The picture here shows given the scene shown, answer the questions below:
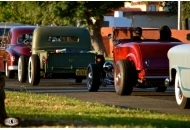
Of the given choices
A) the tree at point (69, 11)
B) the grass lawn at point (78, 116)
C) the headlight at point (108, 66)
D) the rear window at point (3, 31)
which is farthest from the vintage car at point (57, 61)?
the tree at point (69, 11)

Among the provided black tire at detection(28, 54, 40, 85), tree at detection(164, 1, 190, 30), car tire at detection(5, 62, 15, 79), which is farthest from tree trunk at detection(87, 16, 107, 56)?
black tire at detection(28, 54, 40, 85)

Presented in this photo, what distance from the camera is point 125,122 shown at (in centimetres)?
1169

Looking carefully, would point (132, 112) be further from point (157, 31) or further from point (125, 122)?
point (157, 31)

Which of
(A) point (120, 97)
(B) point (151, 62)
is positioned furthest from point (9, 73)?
(B) point (151, 62)

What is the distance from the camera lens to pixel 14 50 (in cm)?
2577

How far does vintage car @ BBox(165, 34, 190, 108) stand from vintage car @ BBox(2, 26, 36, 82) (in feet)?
32.8

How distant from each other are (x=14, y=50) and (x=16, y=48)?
0.31ft

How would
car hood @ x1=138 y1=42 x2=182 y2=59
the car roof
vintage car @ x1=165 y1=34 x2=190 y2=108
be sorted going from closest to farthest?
vintage car @ x1=165 y1=34 x2=190 y2=108
car hood @ x1=138 y1=42 x2=182 y2=59
the car roof

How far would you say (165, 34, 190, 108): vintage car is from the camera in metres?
14.6

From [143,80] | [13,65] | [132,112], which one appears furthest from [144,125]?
[13,65]

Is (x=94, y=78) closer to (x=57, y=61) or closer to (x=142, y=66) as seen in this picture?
(x=142, y=66)

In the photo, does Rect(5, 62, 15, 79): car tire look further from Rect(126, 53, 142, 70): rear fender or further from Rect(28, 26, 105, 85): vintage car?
Rect(126, 53, 142, 70): rear fender

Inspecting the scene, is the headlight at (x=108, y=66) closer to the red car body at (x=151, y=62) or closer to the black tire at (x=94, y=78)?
the black tire at (x=94, y=78)

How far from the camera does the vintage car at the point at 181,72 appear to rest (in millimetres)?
14617
